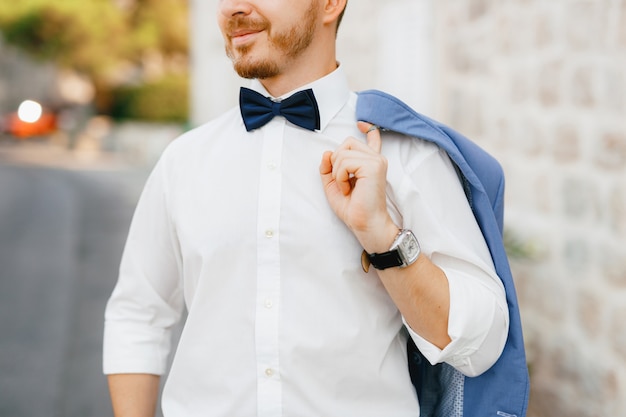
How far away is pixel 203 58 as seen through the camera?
13.2 m

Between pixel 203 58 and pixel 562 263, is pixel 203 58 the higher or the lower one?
the higher one

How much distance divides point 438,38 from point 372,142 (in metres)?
3.72

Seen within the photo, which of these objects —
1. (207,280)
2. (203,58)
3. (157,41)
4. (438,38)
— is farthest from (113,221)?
(157,41)

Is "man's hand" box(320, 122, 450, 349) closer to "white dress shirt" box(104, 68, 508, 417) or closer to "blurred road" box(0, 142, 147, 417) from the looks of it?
"white dress shirt" box(104, 68, 508, 417)

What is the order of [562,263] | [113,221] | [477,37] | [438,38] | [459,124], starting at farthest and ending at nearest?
[113,221], [438,38], [459,124], [477,37], [562,263]

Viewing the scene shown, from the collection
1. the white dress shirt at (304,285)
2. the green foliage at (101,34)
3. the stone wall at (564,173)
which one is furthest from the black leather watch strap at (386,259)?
the green foliage at (101,34)

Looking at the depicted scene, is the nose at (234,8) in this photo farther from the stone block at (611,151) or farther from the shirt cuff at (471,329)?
the stone block at (611,151)

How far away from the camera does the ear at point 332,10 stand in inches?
80.9

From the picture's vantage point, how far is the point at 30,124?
25234mm

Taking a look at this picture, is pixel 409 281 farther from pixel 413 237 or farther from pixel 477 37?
pixel 477 37

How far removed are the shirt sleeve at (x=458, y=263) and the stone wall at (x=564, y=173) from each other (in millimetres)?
1556

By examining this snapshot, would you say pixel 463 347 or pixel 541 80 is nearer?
pixel 463 347

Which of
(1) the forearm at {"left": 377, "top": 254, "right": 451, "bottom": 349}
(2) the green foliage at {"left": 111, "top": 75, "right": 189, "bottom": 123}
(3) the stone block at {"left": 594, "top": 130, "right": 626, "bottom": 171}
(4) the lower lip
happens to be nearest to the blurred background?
(3) the stone block at {"left": 594, "top": 130, "right": 626, "bottom": 171}

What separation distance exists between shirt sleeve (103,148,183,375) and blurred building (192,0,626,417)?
195cm
